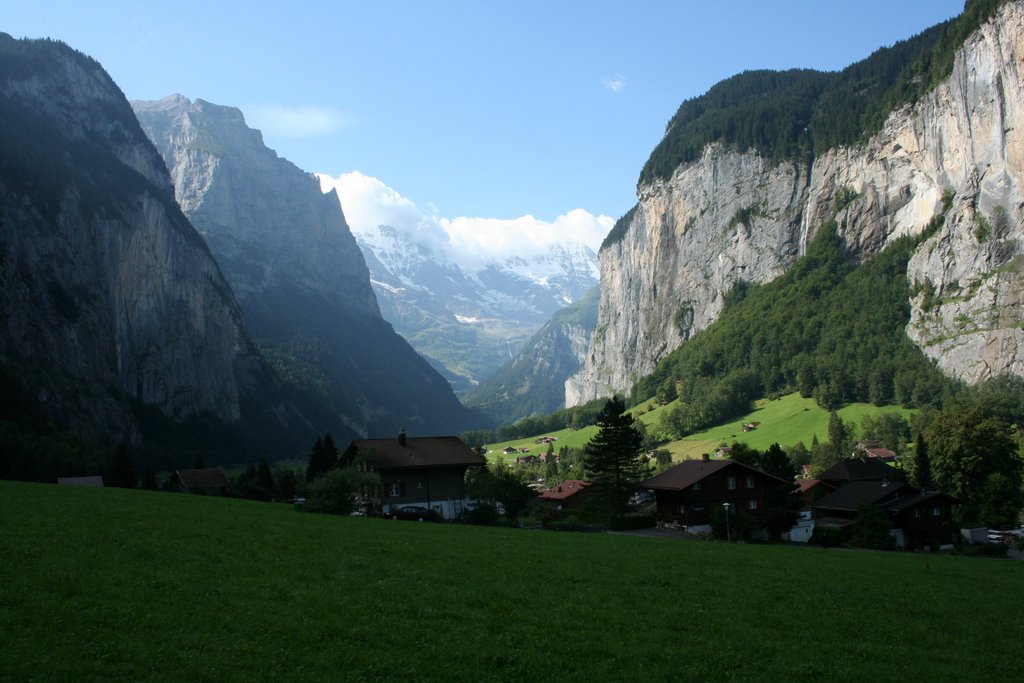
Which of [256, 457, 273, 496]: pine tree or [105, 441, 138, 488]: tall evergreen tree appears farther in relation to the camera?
[105, 441, 138, 488]: tall evergreen tree

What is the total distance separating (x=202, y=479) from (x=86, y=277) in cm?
8218

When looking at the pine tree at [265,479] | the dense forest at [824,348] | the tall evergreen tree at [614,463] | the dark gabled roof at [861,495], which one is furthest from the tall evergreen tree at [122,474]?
the dense forest at [824,348]

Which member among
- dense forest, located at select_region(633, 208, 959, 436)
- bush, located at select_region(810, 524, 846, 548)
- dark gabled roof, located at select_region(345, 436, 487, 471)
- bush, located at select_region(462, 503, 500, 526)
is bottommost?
bush, located at select_region(810, 524, 846, 548)

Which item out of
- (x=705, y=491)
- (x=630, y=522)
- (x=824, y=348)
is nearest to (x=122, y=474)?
(x=630, y=522)

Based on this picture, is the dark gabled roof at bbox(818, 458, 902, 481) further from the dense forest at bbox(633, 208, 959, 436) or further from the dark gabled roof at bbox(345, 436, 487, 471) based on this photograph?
the dense forest at bbox(633, 208, 959, 436)

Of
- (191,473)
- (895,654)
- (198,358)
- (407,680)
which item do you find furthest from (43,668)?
(198,358)

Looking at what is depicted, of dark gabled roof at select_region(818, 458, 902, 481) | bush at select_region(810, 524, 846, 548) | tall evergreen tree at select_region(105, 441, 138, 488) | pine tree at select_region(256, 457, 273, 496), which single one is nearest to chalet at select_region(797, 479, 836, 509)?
dark gabled roof at select_region(818, 458, 902, 481)

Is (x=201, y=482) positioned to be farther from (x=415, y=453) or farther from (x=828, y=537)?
(x=828, y=537)

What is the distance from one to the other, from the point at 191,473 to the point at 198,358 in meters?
115

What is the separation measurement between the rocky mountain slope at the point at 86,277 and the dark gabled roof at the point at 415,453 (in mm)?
79490

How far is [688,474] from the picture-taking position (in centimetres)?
6006

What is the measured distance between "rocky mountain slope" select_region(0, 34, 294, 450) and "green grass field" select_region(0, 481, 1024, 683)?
360 feet

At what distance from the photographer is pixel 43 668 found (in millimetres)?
10758

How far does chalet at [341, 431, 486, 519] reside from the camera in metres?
55.6
